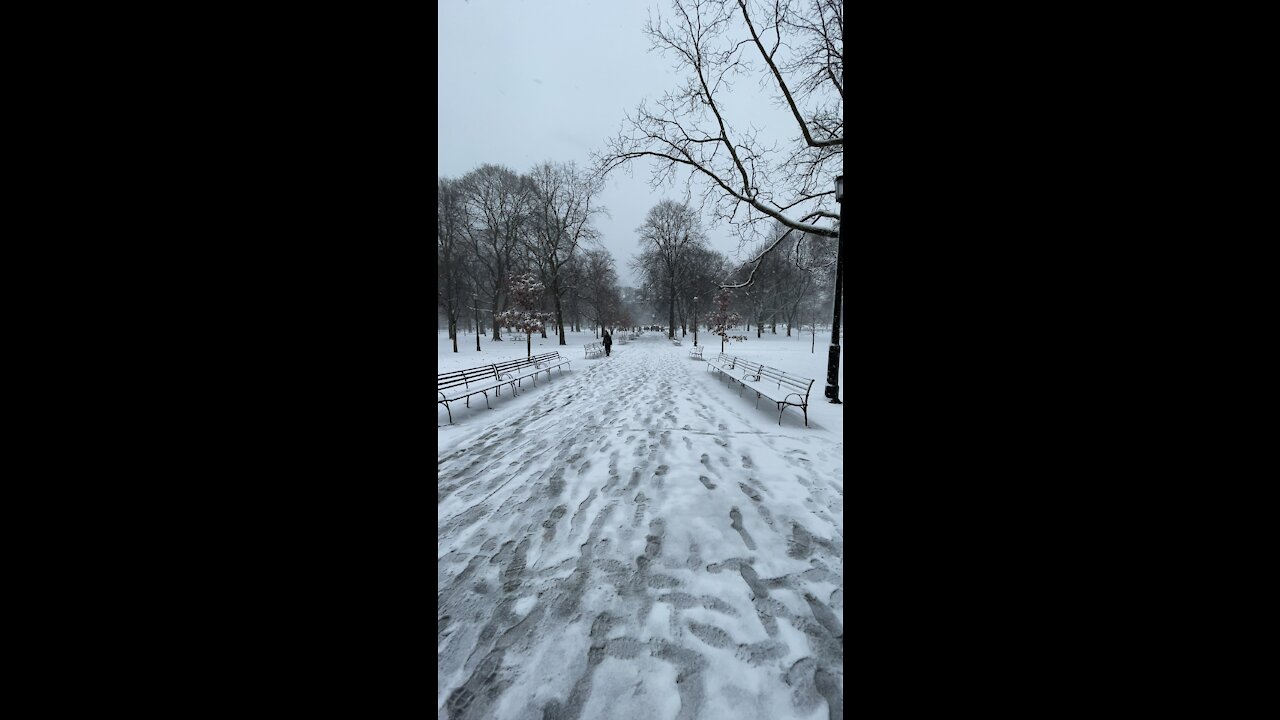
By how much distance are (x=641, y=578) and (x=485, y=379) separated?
387 inches

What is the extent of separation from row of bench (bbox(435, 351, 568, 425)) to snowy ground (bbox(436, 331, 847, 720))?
2452 millimetres

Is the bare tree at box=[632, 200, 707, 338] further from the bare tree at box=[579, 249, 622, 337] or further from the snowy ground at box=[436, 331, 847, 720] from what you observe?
the snowy ground at box=[436, 331, 847, 720]

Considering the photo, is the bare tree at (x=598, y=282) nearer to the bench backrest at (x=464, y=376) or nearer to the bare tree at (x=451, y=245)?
the bare tree at (x=451, y=245)

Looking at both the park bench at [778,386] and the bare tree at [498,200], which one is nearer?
the park bench at [778,386]

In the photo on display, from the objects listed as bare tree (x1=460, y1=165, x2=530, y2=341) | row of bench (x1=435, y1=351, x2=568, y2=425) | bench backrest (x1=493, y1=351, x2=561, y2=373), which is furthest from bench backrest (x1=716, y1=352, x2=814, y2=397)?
bare tree (x1=460, y1=165, x2=530, y2=341)

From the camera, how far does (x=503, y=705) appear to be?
77.9 inches

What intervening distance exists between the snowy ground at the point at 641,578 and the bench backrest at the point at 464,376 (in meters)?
2.53

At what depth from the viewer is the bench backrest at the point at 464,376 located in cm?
817

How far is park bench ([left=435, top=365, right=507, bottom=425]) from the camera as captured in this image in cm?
795

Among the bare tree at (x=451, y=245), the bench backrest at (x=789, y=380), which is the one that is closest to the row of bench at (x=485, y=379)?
the bench backrest at (x=789, y=380)
